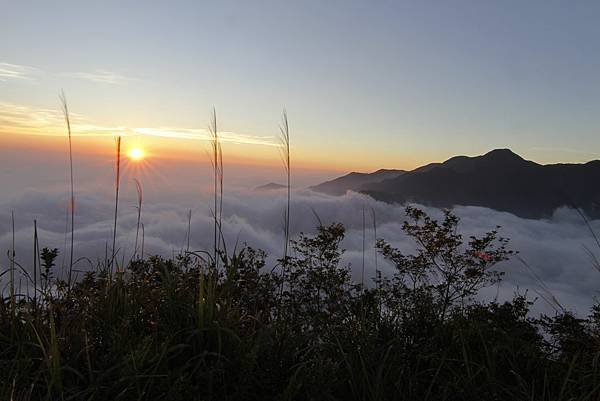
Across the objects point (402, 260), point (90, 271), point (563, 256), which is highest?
point (90, 271)

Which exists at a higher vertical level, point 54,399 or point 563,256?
point 54,399

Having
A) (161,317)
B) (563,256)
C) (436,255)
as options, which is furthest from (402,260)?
(563,256)

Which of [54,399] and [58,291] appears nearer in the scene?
[54,399]

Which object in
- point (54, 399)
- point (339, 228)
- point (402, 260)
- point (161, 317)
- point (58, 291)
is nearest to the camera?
point (54, 399)

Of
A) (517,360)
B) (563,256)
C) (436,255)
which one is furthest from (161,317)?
(563,256)

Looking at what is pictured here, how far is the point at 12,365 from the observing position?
280 cm

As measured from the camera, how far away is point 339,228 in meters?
8.85

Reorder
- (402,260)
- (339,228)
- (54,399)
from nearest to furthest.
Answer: (54,399)
(339,228)
(402,260)

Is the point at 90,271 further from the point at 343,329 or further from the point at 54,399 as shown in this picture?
the point at 343,329

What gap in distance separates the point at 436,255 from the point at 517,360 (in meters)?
7.84

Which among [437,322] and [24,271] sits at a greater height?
[24,271]

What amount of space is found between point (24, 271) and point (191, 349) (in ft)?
5.71

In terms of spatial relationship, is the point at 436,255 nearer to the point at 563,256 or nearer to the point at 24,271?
the point at 24,271

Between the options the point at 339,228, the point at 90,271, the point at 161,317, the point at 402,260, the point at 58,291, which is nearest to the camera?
the point at 161,317
